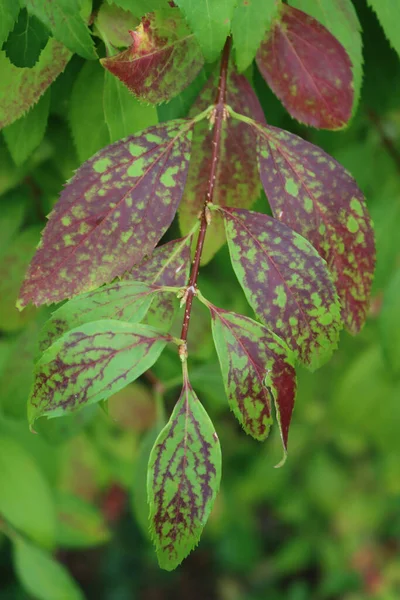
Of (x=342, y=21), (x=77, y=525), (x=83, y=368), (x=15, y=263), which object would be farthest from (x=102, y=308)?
(x=77, y=525)

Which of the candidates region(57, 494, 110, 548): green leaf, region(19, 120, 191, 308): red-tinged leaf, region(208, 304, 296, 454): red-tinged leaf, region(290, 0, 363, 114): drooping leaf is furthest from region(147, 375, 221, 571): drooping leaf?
region(57, 494, 110, 548): green leaf

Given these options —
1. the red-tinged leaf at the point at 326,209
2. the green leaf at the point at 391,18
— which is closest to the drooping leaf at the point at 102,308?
the red-tinged leaf at the point at 326,209

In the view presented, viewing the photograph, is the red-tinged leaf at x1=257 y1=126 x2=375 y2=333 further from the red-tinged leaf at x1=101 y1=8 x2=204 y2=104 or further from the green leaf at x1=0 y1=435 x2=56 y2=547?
the green leaf at x1=0 y1=435 x2=56 y2=547

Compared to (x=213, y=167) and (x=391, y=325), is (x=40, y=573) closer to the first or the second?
(x=391, y=325)

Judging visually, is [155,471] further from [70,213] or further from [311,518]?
[311,518]

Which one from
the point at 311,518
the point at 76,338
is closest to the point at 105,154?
the point at 76,338

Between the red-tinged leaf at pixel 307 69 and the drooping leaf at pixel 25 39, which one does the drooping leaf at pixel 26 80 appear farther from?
the red-tinged leaf at pixel 307 69
